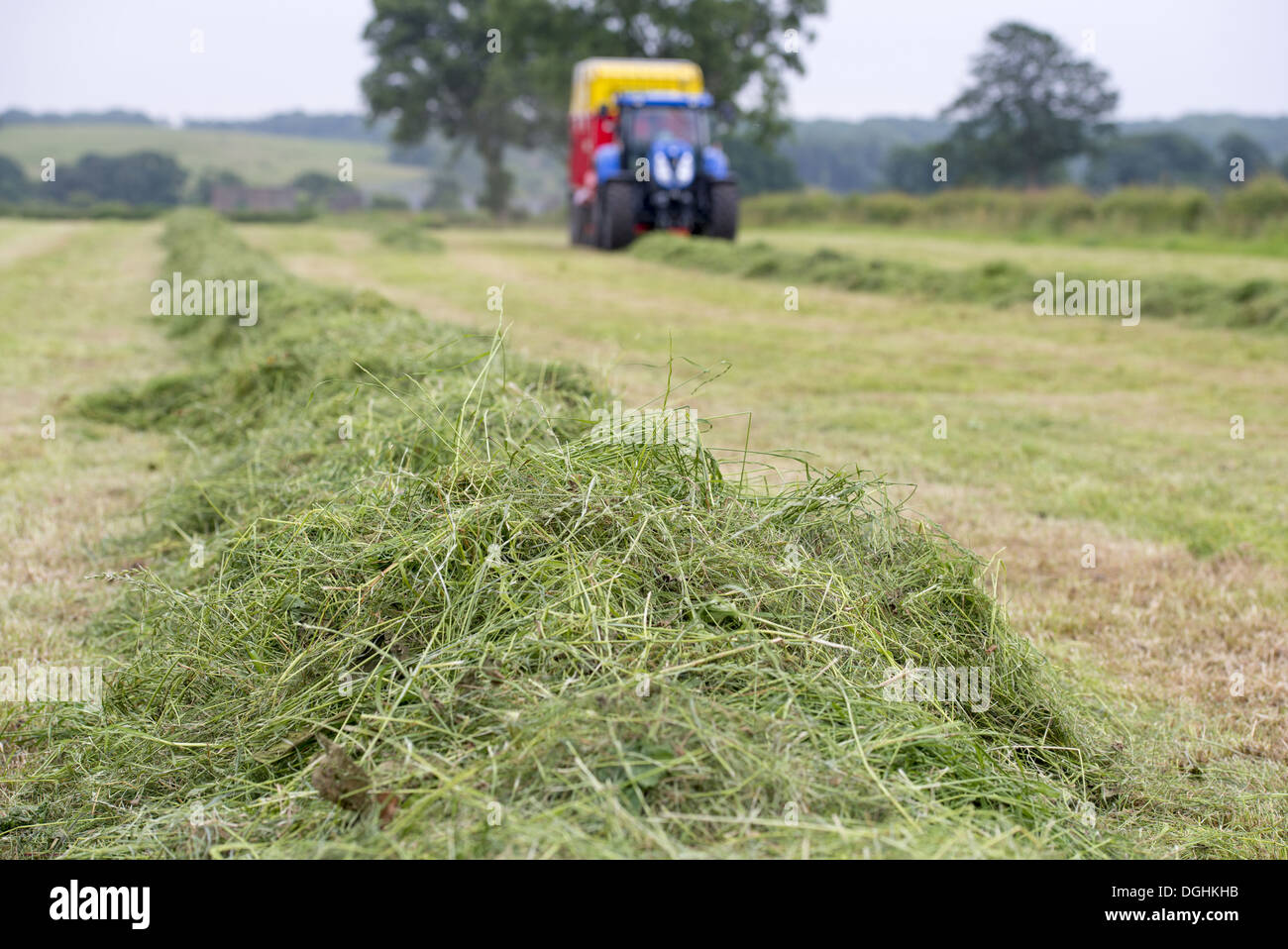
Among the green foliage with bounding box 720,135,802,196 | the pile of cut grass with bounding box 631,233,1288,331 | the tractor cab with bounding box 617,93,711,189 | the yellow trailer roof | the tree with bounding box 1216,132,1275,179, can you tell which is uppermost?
the tree with bounding box 1216,132,1275,179

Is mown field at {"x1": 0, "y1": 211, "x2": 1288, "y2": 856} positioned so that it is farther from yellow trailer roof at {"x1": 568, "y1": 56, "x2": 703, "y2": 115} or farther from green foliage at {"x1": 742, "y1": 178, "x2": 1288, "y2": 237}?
yellow trailer roof at {"x1": 568, "y1": 56, "x2": 703, "y2": 115}

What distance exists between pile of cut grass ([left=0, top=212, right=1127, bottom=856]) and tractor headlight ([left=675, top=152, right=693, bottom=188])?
58.5ft

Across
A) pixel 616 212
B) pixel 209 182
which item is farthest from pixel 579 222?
pixel 209 182

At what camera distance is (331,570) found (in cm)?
269

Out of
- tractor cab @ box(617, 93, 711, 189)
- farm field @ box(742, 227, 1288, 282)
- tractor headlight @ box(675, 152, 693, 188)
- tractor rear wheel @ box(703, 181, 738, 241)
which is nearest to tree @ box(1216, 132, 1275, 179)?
farm field @ box(742, 227, 1288, 282)

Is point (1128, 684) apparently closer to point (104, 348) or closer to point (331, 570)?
point (331, 570)

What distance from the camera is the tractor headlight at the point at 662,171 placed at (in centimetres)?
2014

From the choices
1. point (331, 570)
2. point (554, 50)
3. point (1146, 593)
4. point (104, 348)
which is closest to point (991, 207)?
point (554, 50)

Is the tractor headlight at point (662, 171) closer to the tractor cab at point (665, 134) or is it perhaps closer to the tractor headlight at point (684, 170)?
the tractor cab at point (665, 134)

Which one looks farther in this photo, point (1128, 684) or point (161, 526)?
point (161, 526)

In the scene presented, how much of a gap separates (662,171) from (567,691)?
19.4 meters

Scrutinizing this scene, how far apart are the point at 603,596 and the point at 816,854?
30.0 inches

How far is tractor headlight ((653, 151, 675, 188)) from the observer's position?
20.1 m

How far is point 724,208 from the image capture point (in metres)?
21.1
